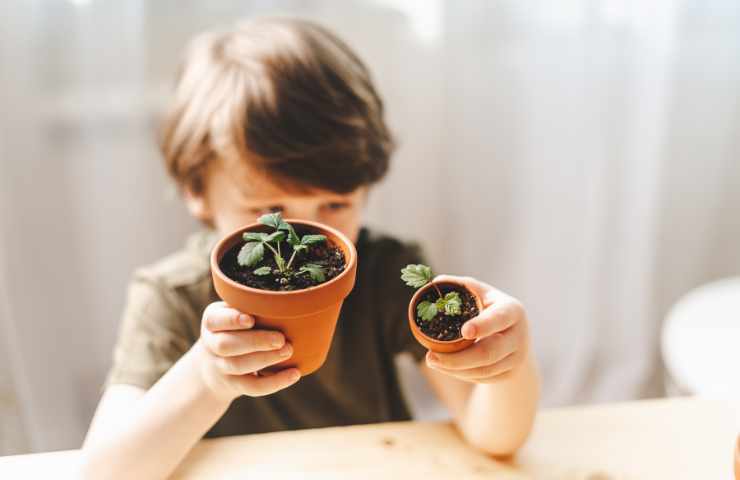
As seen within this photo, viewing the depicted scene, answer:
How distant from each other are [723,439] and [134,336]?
0.78 m

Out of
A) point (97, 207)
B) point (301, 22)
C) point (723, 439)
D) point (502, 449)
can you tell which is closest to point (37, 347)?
point (97, 207)

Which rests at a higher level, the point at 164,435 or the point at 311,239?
the point at 311,239

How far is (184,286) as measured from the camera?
1020 mm

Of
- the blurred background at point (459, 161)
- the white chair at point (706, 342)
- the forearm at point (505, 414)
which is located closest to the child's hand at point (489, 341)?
the forearm at point (505, 414)

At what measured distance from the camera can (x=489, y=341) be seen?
64 cm

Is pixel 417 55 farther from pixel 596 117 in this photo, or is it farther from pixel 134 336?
pixel 134 336

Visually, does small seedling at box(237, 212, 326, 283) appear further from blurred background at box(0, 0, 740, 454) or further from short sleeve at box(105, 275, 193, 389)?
blurred background at box(0, 0, 740, 454)

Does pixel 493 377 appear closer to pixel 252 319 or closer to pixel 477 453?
pixel 477 453

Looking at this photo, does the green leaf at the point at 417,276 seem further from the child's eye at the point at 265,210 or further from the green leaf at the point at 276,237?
the child's eye at the point at 265,210

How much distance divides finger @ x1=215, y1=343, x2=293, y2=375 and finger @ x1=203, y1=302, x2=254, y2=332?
4cm

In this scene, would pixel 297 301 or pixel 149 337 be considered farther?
pixel 149 337

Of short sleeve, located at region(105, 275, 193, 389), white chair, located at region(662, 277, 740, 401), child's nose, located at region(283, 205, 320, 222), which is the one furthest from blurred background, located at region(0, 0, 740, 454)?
child's nose, located at region(283, 205, 320, 222)

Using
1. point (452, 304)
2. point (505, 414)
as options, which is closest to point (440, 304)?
point (452, 304)

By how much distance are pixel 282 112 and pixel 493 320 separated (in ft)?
Result: 1.40
